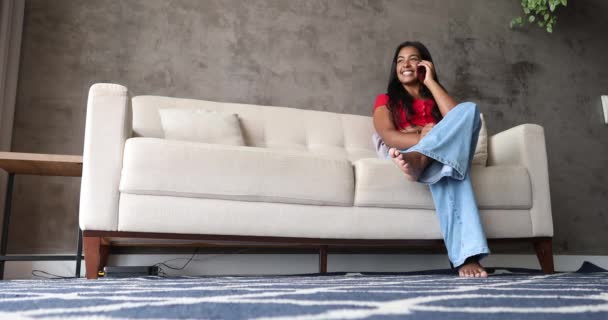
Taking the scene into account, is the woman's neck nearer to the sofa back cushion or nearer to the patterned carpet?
the sofa back cushion

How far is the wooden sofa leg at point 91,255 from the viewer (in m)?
1.53

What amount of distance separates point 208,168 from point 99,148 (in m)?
0.35

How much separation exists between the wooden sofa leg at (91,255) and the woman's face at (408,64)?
1451 millimetres

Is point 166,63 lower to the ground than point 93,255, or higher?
higher

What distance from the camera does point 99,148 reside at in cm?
157

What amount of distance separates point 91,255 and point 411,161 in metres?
1.06

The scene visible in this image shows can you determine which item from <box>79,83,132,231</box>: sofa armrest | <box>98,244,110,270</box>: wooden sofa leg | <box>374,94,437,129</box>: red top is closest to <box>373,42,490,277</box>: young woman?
<box>374,94,437,129</box>: red top

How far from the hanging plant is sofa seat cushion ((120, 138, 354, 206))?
210 cm

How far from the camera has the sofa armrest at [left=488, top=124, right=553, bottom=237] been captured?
78.7 inches

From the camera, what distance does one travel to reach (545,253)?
1995mm

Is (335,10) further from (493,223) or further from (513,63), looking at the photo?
(493,223)

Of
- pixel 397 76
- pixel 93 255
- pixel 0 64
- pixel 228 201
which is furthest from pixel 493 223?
pixel 0 64

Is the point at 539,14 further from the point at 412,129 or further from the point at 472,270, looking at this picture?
the point at 472,270

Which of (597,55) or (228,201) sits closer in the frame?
(228,201)
